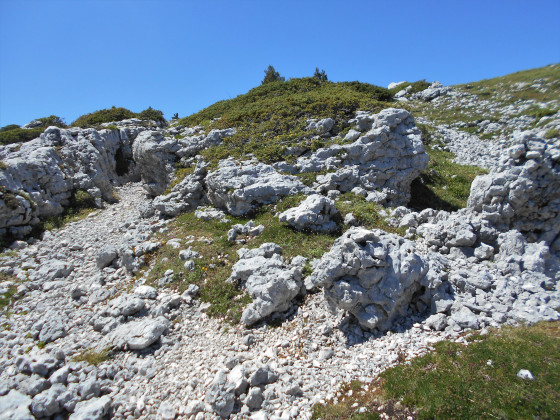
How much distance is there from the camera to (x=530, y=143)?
15.6m

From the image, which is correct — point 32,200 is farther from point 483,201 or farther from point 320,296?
point 483,201

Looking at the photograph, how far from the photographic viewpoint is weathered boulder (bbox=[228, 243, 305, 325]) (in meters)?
13.5

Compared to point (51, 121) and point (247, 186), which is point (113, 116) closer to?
point (51, 121)

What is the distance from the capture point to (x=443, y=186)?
2888 centimetres

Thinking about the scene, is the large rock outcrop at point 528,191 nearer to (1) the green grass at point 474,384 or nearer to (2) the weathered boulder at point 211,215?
(1) the green grass at point 474,384

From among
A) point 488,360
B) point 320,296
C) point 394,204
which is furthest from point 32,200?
point 488,360

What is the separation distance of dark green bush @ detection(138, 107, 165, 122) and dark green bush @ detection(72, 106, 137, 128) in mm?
1707

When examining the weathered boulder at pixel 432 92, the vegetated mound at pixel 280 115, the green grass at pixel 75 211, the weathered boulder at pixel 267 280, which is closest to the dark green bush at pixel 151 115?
the vegetated mound at pixel 280 115

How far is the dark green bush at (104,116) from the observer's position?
162 feet

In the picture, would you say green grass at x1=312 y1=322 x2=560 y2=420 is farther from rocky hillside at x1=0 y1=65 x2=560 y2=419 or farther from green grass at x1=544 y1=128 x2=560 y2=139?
green grass at x1=544 y1=128 x2=560 y2=139

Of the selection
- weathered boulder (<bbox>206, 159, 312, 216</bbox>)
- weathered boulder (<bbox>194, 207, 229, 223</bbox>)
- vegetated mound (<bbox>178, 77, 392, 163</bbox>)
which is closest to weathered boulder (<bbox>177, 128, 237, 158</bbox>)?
vegetated mound (<bbox>178, 77, 392, 163</bbox>)

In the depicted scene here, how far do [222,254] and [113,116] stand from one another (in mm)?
45731

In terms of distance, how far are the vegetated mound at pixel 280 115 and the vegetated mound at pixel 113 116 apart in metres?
15.8

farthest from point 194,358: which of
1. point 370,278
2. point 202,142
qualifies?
point 202,142
